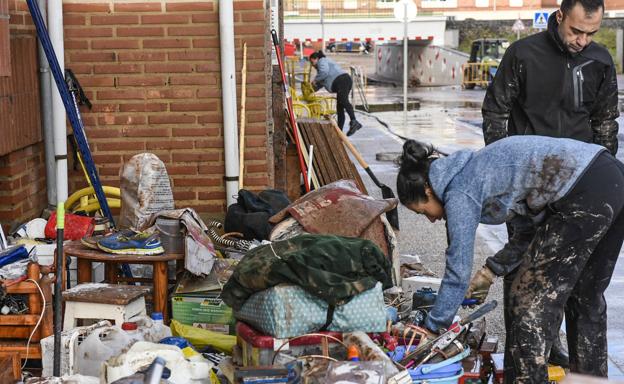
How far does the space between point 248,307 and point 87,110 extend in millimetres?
3490

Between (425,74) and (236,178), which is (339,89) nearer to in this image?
(236,178)

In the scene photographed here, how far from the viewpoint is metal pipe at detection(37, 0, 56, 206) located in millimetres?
8094

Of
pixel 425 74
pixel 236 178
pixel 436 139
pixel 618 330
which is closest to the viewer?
pixel 618 330

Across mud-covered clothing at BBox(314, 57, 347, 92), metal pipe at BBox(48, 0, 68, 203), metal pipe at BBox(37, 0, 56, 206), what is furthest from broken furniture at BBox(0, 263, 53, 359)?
mud-covered clothing at BBox(314, 57, 347, 92)

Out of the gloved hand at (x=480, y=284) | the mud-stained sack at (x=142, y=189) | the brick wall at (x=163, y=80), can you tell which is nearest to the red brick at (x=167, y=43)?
the brick wall at (x=163, y=80)

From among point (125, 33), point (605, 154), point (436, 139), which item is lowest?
point (436, 139)

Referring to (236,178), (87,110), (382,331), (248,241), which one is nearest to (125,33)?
(87,110)

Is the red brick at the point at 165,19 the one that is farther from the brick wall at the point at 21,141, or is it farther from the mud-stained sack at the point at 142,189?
the mud-stained sack at the point at 142,189

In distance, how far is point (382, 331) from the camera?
5.50 metres

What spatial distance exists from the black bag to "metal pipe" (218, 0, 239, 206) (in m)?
0.45

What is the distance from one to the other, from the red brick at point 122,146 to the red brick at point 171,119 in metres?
0.19

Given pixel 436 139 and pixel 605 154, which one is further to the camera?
pixel 436 139

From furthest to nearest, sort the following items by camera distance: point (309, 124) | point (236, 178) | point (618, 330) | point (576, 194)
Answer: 1. point (309, 124)
2. point (236, 178)
3. point (618, 330)
4. point (576, 194)

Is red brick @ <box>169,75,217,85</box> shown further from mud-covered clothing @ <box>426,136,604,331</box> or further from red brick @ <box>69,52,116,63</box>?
mud-covered clothing @ <box>426,136,604,331</box>
